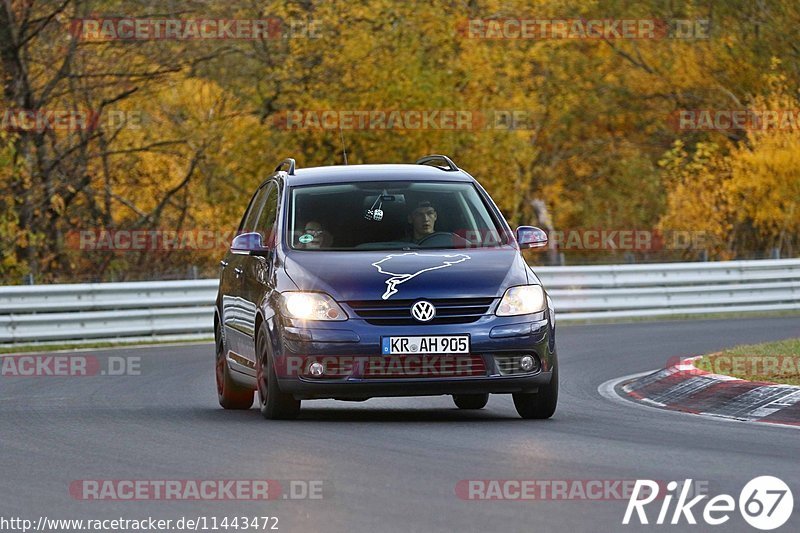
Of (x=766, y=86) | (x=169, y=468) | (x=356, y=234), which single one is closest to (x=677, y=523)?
(x=169, y=468)

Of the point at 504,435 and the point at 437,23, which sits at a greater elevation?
the point at 437,23

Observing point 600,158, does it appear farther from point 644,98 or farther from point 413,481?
point 413,481

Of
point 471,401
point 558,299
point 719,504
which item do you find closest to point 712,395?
point 471,401

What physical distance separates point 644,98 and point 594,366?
1281 inches

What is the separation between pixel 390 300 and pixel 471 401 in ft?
7.57

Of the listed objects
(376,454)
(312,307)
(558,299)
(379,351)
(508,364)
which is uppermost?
(312,307)

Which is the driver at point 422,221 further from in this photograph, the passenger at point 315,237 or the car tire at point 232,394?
the car tire at point 232,394

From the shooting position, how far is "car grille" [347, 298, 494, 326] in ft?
37.3

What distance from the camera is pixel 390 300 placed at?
1138 cm

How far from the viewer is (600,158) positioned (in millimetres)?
54906

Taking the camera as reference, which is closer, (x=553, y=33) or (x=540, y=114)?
(x=553, y=33)

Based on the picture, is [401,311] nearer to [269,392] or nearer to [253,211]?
[269,392]

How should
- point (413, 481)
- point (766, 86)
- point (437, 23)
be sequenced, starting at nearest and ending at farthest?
1. point (413, 481)
2. point (437, 23)
3. point (766, 86)

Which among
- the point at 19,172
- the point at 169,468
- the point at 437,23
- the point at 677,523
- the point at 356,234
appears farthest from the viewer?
the point at 437,23
